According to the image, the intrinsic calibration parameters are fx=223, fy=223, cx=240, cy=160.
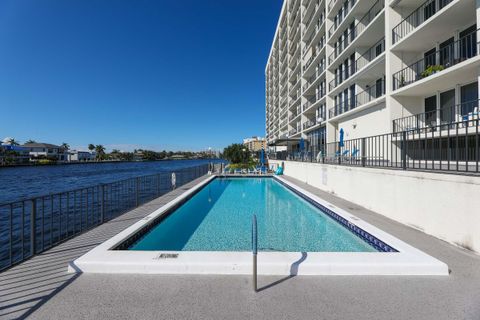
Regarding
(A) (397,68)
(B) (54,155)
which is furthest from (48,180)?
(B) (54,155)

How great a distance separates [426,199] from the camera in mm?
5078

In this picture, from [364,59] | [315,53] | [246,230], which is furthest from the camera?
[315,53]

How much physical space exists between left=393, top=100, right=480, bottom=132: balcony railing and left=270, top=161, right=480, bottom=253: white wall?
291cm

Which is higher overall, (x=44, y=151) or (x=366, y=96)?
(x=44, y=151)

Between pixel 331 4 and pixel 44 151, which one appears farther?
pixel 44 151

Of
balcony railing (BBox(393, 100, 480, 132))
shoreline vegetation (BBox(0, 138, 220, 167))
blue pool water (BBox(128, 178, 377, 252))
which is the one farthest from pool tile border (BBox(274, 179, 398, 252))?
shoreline vegetation (BBox(0, 138, 220, 167))

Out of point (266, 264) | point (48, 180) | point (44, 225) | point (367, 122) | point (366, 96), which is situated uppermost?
point (366, 96)

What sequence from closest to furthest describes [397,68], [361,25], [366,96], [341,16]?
[397,68], [361,25], [366,96], [341,16]

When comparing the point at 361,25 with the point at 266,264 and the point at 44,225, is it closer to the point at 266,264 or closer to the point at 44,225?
the point at 266,264

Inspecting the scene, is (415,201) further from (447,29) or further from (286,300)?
(447,29)

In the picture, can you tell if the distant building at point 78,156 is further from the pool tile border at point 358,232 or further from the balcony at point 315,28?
the pool tile border at point 358,232

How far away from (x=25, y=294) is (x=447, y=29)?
566 inches

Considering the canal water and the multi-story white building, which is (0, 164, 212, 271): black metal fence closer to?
the multi-story white building

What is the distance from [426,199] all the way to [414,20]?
1049 centimetres
